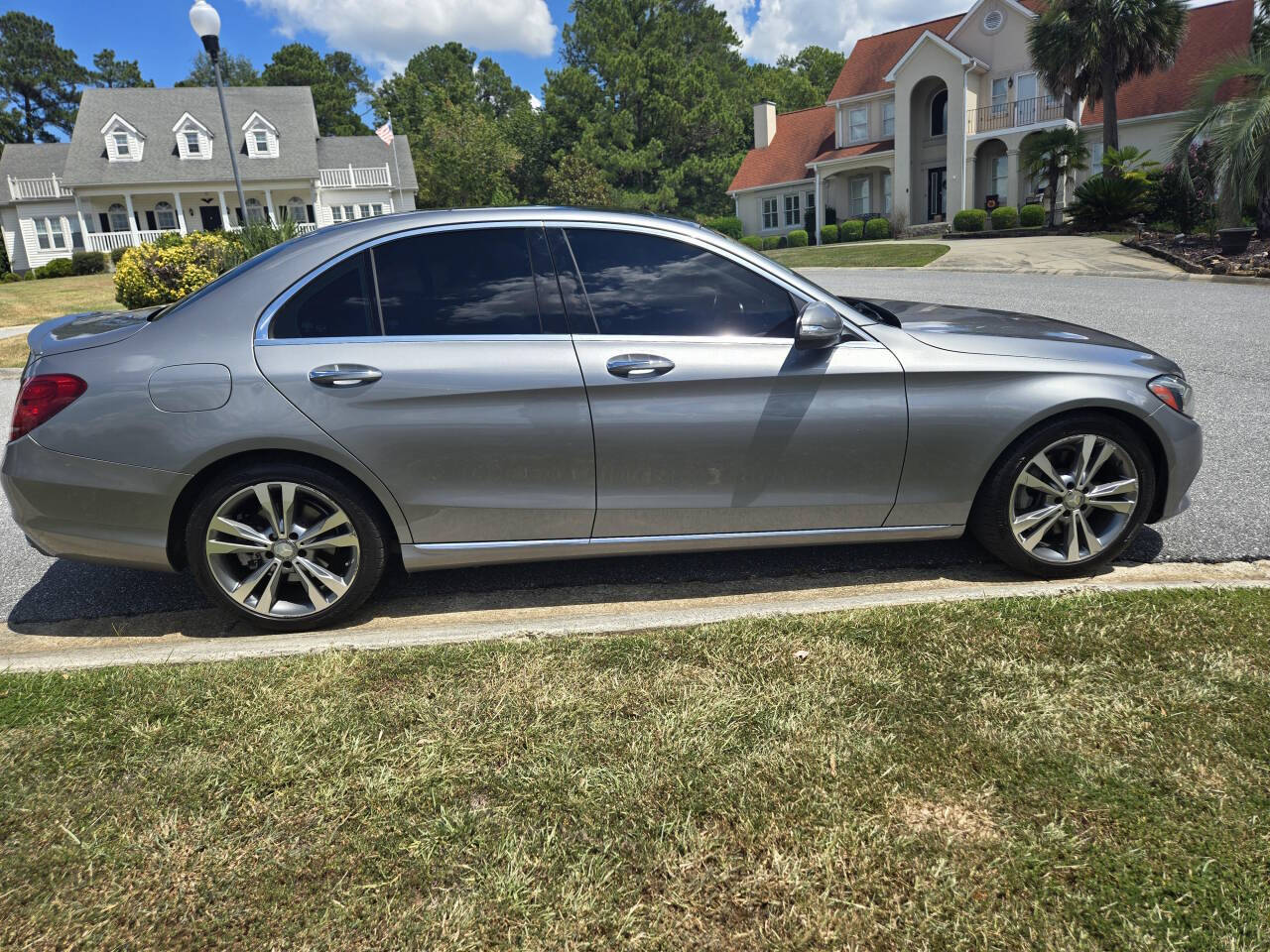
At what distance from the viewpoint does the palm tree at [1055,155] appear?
26516mm

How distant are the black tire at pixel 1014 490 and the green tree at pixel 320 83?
81749mm

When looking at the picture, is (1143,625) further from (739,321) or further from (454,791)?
(454,791)

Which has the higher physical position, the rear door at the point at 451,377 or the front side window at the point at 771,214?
the front side window at the point at 771,214

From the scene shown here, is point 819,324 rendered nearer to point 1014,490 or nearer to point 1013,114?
point 1014,490

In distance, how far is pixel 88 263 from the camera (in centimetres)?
3544

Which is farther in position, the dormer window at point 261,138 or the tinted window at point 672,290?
the dormer window at point 261,138

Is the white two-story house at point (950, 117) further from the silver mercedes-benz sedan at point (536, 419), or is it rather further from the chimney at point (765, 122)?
the silver mercedes-benz sedan at point (536, 419)

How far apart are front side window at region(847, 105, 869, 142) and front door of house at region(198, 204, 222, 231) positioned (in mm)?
31094

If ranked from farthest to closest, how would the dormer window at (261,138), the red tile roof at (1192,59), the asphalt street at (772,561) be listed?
the dormer window at (261,138), the red tile roof at (1192,59), the asphalt street at (772,561)

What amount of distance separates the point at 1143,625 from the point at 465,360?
2955 mm

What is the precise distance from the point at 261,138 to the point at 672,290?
152 ft

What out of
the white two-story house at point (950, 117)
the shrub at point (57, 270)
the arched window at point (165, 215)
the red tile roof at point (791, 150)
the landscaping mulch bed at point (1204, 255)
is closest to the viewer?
the landscaping mulch bed at point (1204, 255)

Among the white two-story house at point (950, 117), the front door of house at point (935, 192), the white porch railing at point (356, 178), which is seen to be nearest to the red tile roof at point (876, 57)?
the white two-story house at point (950, 117)

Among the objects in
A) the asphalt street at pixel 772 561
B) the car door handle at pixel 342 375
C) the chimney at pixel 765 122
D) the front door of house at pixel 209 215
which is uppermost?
the chimney at pixel 765 122
